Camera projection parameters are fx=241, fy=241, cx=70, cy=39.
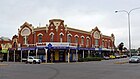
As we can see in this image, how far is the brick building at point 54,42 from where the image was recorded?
2228 inches

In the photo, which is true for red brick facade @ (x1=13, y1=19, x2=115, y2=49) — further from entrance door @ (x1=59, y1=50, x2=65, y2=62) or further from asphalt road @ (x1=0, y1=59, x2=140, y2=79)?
asphalt road @ (x1=0, y1=59, x2=140, y2=79)

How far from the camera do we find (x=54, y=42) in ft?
183

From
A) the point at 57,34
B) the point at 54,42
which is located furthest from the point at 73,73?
A: the point at 57,34

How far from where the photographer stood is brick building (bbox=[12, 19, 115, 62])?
186 feet

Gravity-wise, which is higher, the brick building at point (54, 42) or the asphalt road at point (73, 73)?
the brick building at point (54, 42)

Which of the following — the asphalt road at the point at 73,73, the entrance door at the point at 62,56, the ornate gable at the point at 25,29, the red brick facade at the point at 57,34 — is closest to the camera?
the asphalt road at the point at 73,73

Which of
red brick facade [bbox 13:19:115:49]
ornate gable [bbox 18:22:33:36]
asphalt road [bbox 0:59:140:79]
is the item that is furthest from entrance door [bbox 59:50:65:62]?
asphalt road [bbox 0:59:140:79]

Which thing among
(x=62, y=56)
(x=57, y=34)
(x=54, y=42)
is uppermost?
(x=57, y=34)

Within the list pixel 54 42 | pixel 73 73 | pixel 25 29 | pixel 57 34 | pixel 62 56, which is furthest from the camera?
pixel 25 29

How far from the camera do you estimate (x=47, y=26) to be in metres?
58.1

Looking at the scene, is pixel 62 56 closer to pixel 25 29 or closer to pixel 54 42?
pixel 54 42

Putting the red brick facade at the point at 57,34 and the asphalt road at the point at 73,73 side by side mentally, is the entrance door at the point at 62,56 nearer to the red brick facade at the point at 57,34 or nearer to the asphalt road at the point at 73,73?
the red brick facade at the point at 57,34

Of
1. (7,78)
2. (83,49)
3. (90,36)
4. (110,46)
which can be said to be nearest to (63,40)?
(83,49)

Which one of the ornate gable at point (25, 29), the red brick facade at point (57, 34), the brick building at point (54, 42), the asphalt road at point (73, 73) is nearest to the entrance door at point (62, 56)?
the brick building at point (54, 42)
